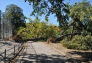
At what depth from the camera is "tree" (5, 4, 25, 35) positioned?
76169 mm

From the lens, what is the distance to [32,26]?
69750 mm

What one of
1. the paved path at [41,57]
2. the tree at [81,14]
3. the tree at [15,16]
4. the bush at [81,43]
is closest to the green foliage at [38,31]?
the tree at [15,16]

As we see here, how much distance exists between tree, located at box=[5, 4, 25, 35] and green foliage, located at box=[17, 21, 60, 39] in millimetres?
5920

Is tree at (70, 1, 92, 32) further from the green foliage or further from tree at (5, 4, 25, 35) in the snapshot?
tree at (5, 4, 25, 35)

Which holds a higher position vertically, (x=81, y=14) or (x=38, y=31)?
(x=38, y=31)

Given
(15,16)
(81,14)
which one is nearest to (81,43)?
(81,14)

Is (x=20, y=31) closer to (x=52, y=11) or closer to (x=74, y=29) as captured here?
(x=74, y=29)

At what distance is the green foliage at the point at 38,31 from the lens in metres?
64.7

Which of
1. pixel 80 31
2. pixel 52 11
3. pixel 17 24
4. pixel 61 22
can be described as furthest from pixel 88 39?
pixel 17 24

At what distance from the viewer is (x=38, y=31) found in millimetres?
66000

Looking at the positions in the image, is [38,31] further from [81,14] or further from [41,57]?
[41,57]

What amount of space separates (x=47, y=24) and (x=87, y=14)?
37.9m

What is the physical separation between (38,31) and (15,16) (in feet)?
51.2

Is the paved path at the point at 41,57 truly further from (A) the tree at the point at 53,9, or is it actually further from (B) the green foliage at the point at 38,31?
(B) the green foliage at the point at 38,31
